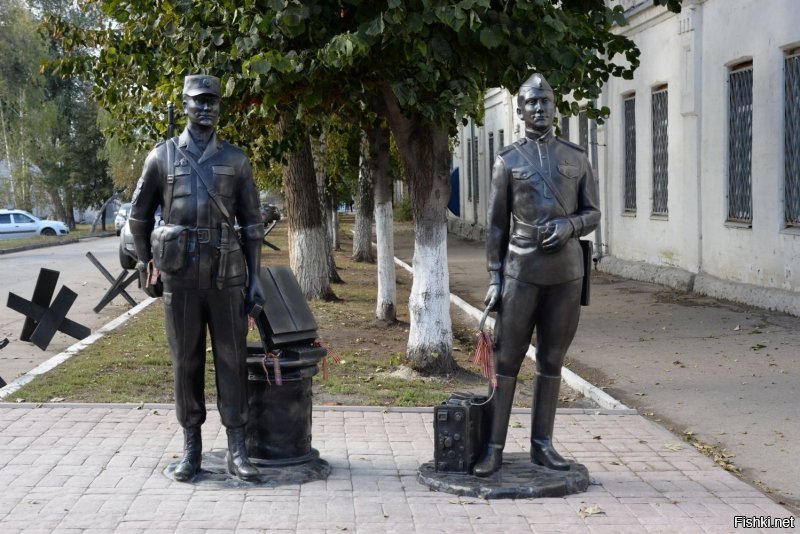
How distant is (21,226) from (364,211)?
28.3 meters

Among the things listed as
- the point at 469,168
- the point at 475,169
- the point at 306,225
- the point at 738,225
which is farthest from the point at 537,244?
the point at 469,168

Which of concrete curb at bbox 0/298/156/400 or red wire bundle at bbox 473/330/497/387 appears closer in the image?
red wire bundle at bbox 473/330/497/387

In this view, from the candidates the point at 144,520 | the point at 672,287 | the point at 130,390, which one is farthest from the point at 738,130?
the point at 144,520

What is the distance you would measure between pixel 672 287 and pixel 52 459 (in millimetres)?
13323

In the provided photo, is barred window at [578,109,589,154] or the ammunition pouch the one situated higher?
barred window at [578,109,589,154]

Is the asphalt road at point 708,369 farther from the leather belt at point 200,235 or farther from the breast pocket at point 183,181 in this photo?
the breast pocket at point 183,181

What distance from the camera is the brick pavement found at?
18.2 feet

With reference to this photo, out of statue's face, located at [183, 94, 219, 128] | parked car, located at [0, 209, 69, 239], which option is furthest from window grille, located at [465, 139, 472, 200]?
statue's face, located at [183, 94, 219, 128]

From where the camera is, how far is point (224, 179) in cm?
619

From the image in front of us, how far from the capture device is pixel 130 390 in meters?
→ 9.77

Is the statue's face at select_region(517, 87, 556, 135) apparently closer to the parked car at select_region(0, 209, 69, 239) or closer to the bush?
the bush

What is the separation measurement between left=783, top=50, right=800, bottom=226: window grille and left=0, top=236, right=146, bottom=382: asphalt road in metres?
9.24

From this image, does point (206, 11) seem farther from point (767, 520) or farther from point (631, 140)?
point (631, 140)

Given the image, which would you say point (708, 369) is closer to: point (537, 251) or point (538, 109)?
point (537, 251)
